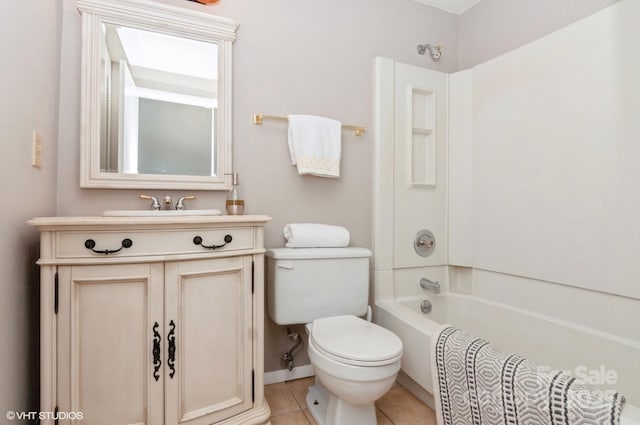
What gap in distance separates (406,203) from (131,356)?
5.46ft

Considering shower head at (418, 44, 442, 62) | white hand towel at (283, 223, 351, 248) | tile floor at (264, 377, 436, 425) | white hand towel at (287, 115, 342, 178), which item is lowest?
tile floor at (264, 377, 436, 425)

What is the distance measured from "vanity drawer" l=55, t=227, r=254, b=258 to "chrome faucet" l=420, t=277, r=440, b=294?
1252 millimetres

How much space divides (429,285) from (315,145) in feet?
3.85

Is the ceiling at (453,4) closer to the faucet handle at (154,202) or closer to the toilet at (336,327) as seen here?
the toilet at (336,327)

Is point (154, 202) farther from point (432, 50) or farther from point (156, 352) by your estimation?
point (432, 50)

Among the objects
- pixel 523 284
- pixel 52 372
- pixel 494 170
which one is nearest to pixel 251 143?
pixel 52 372

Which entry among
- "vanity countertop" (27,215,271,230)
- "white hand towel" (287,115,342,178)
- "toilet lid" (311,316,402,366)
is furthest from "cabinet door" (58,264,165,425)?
"white hand towel" (287,115,342,178)

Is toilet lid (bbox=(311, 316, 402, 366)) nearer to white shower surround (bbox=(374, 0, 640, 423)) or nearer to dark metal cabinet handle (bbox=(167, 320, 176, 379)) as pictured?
white shower surround (bbox=(374, 0, 640, 423))

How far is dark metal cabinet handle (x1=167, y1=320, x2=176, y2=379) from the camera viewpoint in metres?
1.15

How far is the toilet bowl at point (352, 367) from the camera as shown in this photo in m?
1.16

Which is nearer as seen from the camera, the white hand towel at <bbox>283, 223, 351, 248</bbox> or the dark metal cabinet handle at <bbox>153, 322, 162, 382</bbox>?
the dark metal cabinet handle at <bbox>153, 322, 162, 382</bbox>

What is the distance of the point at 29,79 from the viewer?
1.13 meters

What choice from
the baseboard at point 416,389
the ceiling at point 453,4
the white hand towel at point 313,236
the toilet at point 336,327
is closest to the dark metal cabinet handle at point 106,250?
the toilet at point 336,327

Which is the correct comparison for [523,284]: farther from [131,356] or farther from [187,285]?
[131,356]
